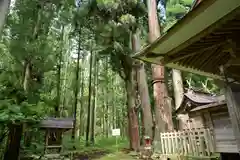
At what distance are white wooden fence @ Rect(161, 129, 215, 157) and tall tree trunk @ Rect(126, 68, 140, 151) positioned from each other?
591 cm

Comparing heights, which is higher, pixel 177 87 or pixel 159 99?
pixel 177 87

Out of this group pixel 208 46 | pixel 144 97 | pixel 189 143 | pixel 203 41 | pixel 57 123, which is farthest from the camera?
pixel 144 97

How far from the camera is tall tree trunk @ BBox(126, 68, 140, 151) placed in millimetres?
11959

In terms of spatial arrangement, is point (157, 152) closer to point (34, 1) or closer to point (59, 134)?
point (59, 134)

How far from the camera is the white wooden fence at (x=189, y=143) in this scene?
505 centimetres

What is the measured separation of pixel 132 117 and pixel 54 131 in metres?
4.76

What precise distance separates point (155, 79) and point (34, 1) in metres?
8.90

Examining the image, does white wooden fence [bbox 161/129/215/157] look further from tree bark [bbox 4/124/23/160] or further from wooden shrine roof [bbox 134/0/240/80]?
tree bark [bbox 4/124/23/160]

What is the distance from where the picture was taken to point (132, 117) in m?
12.4

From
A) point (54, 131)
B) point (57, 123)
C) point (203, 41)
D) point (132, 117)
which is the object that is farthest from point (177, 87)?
point (203, 41)

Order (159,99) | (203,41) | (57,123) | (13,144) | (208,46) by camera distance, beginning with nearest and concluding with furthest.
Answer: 1. (203,41)
2. (208,46)
3. (159,99)
4. (13,144)
5. (57,123)

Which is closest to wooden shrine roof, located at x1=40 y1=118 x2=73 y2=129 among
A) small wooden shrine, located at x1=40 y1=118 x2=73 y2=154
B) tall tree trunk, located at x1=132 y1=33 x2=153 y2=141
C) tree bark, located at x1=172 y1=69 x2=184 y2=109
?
small wooden shrine, located at x1=40 y1=118 x2=73 y2=154

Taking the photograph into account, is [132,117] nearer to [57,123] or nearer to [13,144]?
[57,123]

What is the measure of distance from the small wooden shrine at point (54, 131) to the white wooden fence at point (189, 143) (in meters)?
6.50
